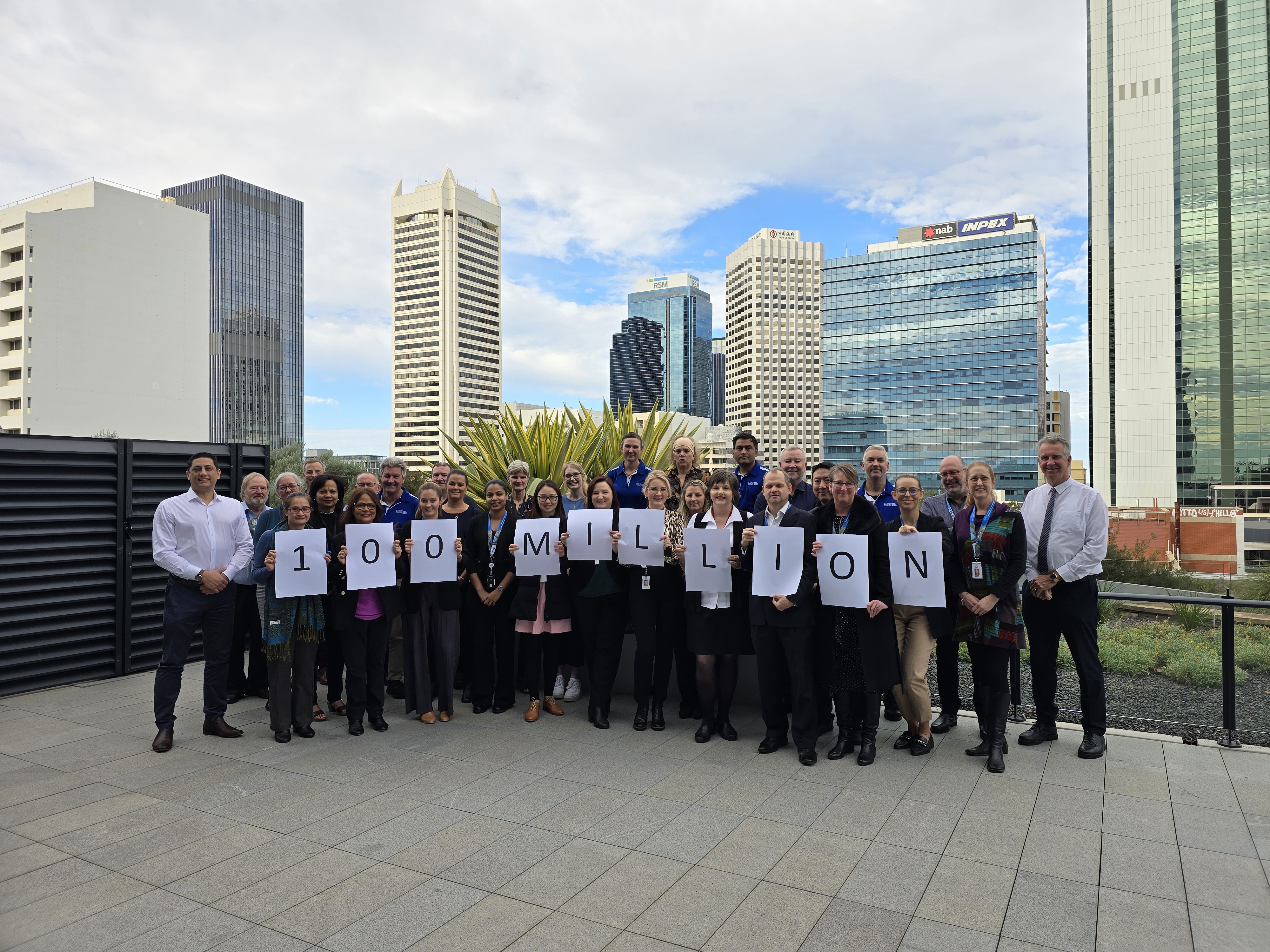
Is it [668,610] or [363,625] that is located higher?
[668,610]

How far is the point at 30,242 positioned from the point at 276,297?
278 feet

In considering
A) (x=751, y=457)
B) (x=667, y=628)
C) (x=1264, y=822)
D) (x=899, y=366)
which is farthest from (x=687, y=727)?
(x=899, y=366)

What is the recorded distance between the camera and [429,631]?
645 centimetres

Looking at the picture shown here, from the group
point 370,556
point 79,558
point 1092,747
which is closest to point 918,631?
point 1092,747

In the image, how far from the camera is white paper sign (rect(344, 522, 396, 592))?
5.97 metres

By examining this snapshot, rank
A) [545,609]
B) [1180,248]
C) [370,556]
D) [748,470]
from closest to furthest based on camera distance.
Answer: [370,556], [545,609], [748,470], [1180,248]

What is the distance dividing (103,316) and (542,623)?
80.2 m

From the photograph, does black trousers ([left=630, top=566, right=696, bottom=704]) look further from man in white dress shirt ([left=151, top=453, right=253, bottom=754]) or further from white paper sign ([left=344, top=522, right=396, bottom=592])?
man in white dress shirt ([left=151, top=453, right=253, bottom=754])

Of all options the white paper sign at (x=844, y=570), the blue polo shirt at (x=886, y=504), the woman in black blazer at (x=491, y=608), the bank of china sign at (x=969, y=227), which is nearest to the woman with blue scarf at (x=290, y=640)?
the woman in black blazer at (x=491, y=608)

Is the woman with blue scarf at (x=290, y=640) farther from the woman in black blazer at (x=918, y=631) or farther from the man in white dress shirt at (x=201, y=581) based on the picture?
the woman in black blazer at (x=918, y=631)

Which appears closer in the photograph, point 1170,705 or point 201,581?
point 201,581

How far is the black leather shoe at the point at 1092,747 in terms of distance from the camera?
5.40m

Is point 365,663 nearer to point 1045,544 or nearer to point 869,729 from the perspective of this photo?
point 869,729

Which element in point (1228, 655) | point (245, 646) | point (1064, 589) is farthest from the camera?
point (245, 646)
